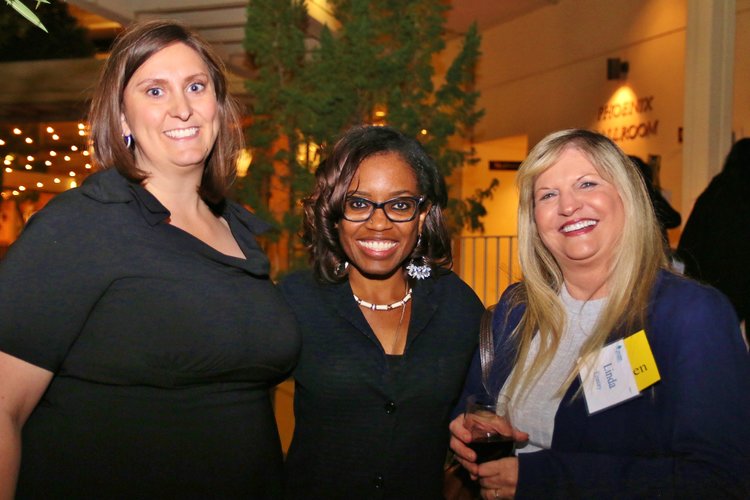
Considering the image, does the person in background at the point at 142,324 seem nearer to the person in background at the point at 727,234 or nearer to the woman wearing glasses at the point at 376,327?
the woman wearing glasses at the point at 376,327

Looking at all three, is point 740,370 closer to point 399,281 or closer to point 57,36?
point 399,281

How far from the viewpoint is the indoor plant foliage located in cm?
544

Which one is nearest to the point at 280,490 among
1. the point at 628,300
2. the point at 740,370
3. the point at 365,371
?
the point at 365,371

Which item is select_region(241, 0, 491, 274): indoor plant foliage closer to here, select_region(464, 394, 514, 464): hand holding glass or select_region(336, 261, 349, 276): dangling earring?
select_region(336, 261, 349, 276): dangling earring

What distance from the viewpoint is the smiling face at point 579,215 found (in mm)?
1930

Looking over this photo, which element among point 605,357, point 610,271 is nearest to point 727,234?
point 610,271

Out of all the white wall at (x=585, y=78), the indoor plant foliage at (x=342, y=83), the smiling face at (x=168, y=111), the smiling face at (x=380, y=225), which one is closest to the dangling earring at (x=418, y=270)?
the smiling face at (x=380, y=225)

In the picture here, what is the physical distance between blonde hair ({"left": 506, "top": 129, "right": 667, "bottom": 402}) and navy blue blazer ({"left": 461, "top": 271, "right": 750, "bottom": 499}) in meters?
0.06

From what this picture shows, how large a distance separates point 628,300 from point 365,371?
753 millimetres

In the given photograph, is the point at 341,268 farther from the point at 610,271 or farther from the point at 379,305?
the point at 610,271

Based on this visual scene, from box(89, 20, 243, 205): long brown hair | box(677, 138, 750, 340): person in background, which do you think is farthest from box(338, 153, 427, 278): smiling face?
box(677, 138, 750, 340): person in background

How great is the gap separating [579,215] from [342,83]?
150 inches

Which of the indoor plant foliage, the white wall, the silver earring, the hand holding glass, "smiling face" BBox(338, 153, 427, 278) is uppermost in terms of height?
the white wall

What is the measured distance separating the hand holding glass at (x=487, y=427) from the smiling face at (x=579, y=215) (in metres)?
0.45
